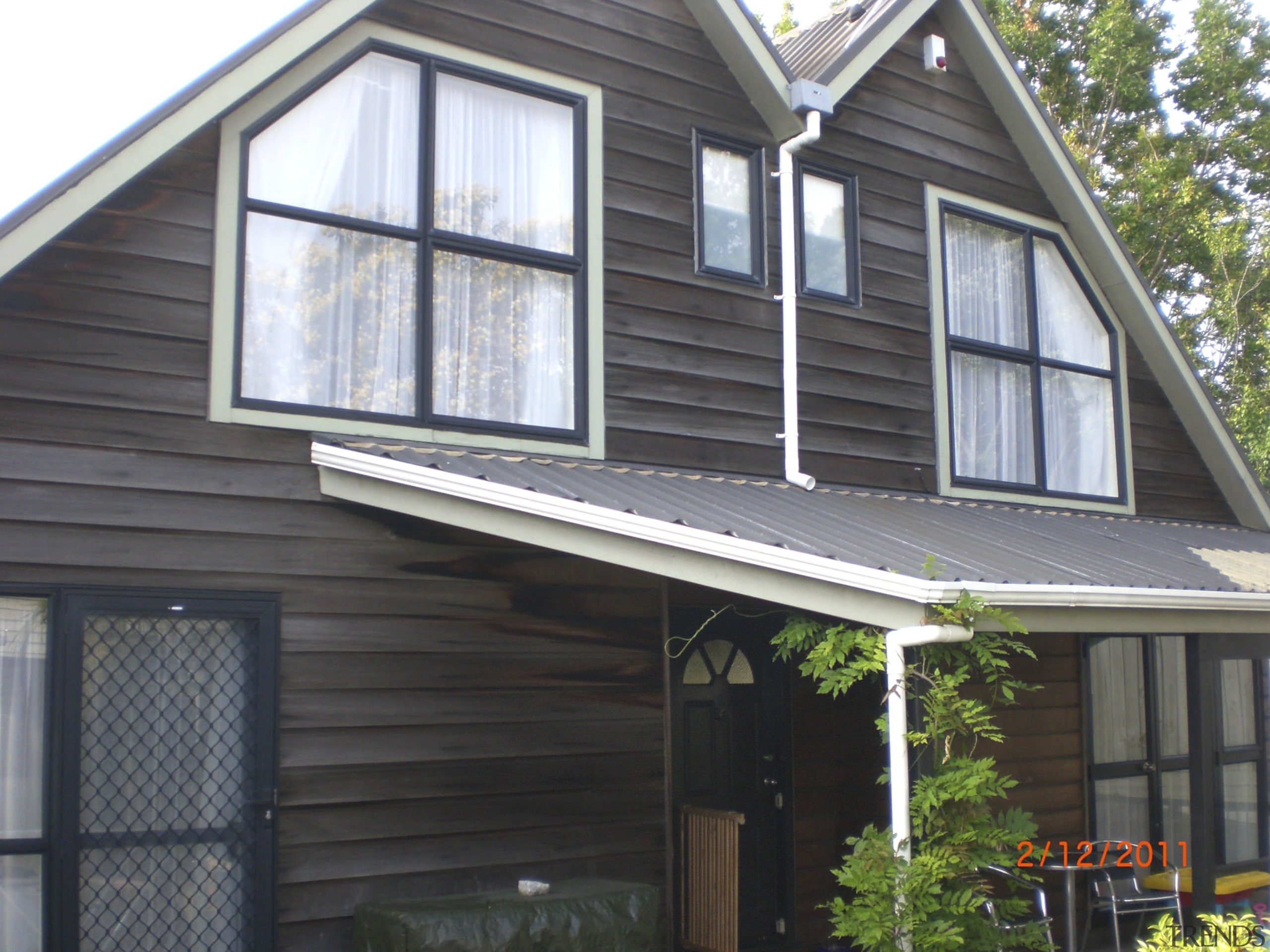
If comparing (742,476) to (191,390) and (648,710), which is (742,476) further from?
(191,390)

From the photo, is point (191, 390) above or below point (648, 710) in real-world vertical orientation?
above

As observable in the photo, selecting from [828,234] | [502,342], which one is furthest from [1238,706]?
[502,342]

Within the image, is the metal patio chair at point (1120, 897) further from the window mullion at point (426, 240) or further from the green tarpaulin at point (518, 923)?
the window mullion at point (426, 240)

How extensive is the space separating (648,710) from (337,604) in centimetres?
191

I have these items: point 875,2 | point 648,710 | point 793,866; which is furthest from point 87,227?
point 875,2

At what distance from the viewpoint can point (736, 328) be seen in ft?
25.5

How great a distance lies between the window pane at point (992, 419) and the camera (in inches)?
357

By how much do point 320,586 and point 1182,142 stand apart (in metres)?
18.4

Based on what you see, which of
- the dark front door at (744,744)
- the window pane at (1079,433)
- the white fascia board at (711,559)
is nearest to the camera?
the white fascia board at (711,559)

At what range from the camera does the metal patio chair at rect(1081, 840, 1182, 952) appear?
8164mm

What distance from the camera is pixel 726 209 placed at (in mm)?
7941

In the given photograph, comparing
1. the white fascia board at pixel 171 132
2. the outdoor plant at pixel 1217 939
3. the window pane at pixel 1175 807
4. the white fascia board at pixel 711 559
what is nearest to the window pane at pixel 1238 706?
the window pane at pixel 1175 807

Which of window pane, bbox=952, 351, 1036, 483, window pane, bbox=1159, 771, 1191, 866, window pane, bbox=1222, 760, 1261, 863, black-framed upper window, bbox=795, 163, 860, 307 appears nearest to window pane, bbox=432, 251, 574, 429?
black-framed upper window, bbox=795, 163, 860, 307

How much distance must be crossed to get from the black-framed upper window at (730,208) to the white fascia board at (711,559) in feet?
9.25
